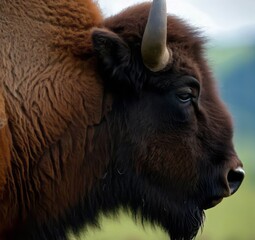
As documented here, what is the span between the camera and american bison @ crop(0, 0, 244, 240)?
5695mm

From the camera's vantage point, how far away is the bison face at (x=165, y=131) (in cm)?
589

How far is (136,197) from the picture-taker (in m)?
6.11

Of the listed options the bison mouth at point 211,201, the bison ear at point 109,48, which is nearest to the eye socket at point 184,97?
the bison ear at point 109,48

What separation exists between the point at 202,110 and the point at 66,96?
0.91 m

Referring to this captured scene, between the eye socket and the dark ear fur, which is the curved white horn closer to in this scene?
the dark ear fur

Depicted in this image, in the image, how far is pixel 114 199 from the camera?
20.0 feet

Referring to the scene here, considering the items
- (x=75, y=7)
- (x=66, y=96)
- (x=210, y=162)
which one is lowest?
(x=210, y=162)

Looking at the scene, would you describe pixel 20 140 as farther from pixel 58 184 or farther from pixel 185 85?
pixel 185 85

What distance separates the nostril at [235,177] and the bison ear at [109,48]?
105 cm

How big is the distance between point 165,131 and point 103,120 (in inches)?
16.1

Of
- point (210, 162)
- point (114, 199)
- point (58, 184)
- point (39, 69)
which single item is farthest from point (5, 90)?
point (210, 162)

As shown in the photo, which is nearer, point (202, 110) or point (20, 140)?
point (20, 140)

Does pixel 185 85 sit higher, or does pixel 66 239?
pixel 185 85

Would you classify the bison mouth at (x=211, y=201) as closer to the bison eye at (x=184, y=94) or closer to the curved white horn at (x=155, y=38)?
the bison eye at (x=184, y=94)
